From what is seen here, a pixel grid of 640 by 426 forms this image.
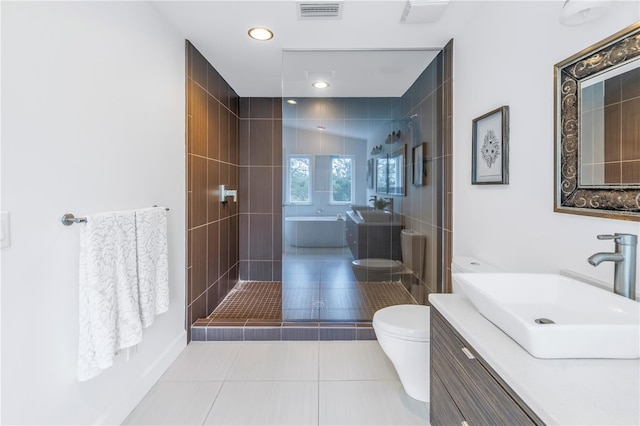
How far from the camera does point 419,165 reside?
2.72 meters

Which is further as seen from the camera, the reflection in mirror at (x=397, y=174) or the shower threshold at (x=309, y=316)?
the reflection in mirror at (x=397, y=174)

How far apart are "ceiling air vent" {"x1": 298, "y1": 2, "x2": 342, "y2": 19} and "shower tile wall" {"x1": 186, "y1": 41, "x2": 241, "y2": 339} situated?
1.02 m

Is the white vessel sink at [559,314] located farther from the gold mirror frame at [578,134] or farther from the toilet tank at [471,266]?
the toilet tank at [471,266]

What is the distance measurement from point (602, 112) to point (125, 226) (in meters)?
2.09

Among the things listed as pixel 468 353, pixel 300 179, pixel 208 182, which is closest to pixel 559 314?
pixel 468 353

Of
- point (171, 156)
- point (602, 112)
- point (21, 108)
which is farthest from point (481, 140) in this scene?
point (21, 108)

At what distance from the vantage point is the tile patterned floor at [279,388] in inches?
66.6

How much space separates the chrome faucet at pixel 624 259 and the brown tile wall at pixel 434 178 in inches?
54.4

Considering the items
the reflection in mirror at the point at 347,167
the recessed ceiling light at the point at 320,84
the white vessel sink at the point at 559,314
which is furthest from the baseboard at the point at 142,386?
the recessed ceiling light at the point at 320,84

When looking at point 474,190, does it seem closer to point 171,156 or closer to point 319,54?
point 319,54

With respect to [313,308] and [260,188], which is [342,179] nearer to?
[313,308]

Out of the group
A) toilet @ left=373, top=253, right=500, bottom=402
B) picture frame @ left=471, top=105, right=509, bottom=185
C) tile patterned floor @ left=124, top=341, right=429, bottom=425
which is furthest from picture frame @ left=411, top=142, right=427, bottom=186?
tile patterned floor @ left=124, top=341, right=429, bottom=425

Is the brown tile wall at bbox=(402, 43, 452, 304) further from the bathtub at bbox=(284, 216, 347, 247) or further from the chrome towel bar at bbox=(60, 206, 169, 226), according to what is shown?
the chrome towel bar at bbox=(60, 206, 169, 226)

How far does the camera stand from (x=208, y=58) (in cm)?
275
